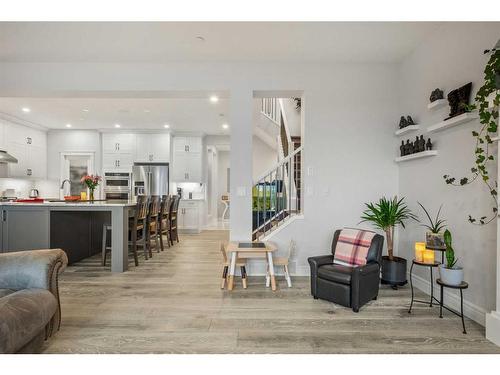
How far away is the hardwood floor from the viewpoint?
2.03 metres

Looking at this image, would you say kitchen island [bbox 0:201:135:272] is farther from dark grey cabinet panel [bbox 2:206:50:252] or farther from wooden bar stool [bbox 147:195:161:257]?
wooden bar stool [bbox 147:195:161:257]

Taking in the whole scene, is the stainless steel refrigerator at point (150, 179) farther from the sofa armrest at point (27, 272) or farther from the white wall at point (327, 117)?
the sofa armrest at point (27, 272)

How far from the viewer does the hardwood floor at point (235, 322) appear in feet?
6.66

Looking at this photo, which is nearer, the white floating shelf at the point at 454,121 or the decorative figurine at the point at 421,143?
the white floating shelf at the point at 454,121

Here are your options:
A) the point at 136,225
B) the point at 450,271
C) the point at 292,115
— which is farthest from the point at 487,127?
the point at 136,225

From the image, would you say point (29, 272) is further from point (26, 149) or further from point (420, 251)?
point (26, 149)

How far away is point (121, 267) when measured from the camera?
12.6 feet

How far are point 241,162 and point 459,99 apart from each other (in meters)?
2.44

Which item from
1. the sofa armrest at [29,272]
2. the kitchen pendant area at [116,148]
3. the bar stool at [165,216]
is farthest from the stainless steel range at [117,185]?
the sofa armrest at [29,272]

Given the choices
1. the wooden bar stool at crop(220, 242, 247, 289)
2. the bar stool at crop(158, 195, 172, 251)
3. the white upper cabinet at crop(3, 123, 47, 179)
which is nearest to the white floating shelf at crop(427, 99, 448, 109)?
the wooden bar stool at crop(220, 242, 247, 289)

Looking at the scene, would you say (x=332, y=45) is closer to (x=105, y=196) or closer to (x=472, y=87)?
(x=472, y=87)

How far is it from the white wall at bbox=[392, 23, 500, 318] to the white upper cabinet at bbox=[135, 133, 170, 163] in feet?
19.8

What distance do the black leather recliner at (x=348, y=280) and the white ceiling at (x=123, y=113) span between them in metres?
3.67
